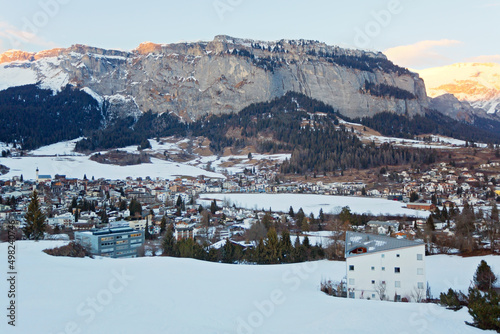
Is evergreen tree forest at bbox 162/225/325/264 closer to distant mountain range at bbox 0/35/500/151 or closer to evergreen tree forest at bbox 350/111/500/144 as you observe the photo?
distant mountain range at bbox 0/35/500/151

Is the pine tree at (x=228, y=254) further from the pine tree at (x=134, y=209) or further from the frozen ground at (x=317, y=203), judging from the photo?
the frozen ground at (x=317, y=203)

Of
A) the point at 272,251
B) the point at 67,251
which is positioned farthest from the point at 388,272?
the point at 67,251

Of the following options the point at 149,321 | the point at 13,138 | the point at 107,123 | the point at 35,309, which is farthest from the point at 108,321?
the point at 107,123

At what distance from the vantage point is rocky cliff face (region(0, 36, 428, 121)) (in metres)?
115

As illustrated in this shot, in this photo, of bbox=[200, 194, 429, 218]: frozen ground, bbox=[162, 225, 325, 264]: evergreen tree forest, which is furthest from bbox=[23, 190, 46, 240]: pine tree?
bbox=[200, 194, 429, 218]: frozen ground

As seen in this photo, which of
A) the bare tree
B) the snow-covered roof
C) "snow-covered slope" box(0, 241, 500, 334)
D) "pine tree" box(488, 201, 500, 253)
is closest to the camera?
"snow-covered slope" box(0, 241, 500, 334)

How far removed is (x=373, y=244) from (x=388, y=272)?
1.08m

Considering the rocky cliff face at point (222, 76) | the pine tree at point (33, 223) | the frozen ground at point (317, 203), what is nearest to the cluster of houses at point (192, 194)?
the frozen ground at point (317, 203)

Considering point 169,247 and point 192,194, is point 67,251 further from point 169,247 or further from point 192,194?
point 192,194

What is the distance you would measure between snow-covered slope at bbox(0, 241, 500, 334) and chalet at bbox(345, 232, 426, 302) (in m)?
1.79

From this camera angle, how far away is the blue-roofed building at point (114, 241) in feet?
84.6

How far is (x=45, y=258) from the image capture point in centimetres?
1124

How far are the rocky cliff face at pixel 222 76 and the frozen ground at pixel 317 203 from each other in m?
62.5

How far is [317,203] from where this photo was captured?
47.1m
